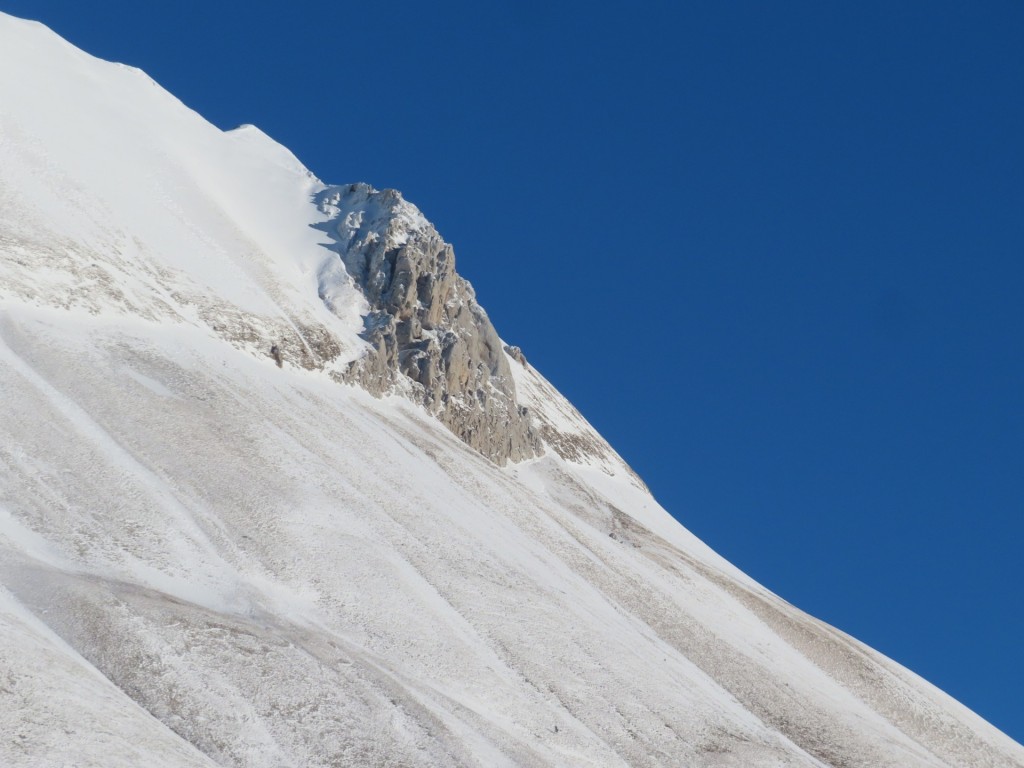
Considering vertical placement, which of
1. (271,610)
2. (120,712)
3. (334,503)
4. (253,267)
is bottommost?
(120,712)

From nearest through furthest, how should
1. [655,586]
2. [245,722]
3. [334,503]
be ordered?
[245,722] → [334,503] → [655,586]

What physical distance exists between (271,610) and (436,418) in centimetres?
4320

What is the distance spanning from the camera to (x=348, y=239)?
100375mm

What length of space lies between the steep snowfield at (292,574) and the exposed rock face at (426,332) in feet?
7.78

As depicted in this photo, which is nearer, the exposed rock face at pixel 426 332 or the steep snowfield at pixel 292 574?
the steep snowfield at pixel 292 574

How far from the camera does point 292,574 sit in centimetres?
4488

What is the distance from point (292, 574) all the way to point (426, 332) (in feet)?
156

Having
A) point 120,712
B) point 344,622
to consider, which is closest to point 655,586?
point 344,622

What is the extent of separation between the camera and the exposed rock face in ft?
279

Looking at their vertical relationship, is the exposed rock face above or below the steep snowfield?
above

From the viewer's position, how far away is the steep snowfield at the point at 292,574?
3350cm

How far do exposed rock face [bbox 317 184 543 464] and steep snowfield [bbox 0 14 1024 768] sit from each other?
2372mm

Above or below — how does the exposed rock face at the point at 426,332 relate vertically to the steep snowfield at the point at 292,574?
above

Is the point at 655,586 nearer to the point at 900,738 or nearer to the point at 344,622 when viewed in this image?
the point at 900,738
